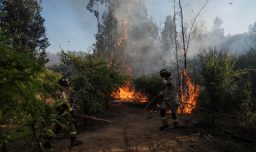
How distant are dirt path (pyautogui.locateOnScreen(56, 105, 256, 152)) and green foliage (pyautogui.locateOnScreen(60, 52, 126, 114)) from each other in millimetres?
Answer: 1368

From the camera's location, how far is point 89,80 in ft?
45.1

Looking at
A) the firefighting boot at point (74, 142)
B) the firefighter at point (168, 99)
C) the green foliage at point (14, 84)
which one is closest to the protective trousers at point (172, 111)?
the firefighter at point (168, 99)

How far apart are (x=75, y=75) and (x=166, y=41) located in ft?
161

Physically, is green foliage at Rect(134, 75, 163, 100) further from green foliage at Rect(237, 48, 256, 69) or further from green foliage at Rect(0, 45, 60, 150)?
green foliage at Rect(0, 45, 60, 150)

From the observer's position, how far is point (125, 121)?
13.6 m

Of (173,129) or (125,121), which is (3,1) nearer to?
(125,121)

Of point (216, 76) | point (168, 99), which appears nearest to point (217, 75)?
point (216, 76)

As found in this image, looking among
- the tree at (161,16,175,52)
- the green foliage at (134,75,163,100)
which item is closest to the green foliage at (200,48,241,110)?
the green foliage at (134,75,163,100)

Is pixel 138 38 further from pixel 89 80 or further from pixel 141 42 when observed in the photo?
pixel 89 80

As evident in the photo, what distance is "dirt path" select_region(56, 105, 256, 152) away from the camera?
9.21 metres

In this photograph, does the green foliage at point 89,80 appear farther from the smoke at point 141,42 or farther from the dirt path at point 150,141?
the smoke at point 141,42

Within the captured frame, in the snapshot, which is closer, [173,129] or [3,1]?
[173,129]

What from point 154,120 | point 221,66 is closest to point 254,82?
point 221,66

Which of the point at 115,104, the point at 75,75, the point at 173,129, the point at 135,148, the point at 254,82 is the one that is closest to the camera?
the point at 135,148
